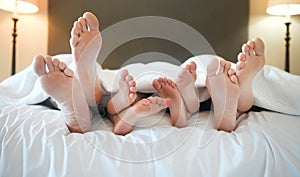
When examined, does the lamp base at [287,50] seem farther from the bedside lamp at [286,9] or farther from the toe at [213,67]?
the toe at [213,67]

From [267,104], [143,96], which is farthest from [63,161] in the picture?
[267,104]

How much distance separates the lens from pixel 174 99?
696mm

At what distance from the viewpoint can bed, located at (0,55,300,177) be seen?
0.53 m

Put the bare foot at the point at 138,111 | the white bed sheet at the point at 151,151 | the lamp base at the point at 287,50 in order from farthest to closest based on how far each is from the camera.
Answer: the lamp base at the point at 287,50
the bare foot at the point at 138,111
the white bed sheet at the point at 151,151

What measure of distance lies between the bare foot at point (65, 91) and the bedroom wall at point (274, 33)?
143 cm

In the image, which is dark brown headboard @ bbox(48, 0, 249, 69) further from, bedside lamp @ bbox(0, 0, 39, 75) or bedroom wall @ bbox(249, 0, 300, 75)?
bedside lamp @ bbox(0, 0, 39, 75)

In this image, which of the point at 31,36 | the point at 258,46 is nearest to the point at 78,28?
the point at 258,46

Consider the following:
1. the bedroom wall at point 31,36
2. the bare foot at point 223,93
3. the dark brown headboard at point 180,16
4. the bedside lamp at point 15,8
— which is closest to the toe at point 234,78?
the bare foot at point 223,93

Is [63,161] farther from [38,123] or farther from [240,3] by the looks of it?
[240,3]

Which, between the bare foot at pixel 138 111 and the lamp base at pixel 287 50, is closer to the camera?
the bare foot at pixel 138 111

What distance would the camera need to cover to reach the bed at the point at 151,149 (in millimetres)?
530

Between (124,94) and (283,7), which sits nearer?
(124,94)

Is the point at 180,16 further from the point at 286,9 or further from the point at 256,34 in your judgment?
the point at 286,9

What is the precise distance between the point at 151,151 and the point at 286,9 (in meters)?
1.48
